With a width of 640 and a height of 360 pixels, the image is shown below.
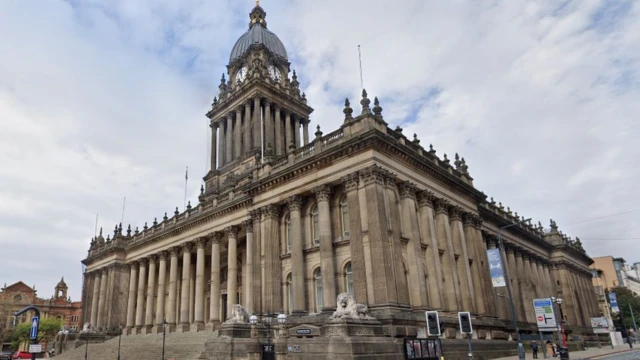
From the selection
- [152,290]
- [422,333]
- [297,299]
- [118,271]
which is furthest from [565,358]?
[118,271]

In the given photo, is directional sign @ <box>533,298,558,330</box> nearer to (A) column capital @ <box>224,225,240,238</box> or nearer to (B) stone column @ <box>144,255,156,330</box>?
(A) column capital @ <box>224,225,240,238</box>

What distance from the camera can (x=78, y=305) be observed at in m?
110

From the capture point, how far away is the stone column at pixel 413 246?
30781mm

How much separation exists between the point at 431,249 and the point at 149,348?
25301 millimetres

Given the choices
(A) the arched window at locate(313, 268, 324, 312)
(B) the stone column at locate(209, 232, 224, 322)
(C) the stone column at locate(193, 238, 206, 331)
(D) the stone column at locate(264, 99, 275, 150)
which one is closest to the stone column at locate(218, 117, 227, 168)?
(D) the stone column at locate(264, 99, 275, 150)

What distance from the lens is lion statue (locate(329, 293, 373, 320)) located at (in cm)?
2560

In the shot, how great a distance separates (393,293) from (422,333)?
347 cm

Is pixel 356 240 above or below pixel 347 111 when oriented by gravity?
below

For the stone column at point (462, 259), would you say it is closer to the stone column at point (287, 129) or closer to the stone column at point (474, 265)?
the stone column at point (474, 265)

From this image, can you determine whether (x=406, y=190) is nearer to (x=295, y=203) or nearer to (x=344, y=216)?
(x=344, y=216)

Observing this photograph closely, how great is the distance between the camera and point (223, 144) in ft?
201

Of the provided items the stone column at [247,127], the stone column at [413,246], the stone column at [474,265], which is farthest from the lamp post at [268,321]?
the stone column at [247,127]

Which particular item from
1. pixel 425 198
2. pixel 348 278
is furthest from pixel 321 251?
pixel 425 198

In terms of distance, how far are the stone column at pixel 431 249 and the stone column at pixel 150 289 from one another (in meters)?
32.8
